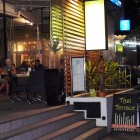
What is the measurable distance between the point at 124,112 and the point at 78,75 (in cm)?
184

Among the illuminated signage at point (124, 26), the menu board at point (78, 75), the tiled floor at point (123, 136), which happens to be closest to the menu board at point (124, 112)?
the tiled floor at point (123, 136)

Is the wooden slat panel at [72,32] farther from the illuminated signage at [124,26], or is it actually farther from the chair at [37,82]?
the illuminated signage at [124,26]

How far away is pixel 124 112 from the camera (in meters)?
9.44

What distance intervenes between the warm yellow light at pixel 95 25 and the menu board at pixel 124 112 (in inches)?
127

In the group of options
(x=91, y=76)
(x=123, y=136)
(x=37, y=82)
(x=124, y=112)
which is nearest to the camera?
(x=123, y=136)

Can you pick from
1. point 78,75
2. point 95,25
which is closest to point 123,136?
point 78,75

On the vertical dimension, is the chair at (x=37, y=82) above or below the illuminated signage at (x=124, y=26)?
below

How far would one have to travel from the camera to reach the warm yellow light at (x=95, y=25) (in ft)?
40.0

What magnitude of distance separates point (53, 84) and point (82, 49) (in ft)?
10.4

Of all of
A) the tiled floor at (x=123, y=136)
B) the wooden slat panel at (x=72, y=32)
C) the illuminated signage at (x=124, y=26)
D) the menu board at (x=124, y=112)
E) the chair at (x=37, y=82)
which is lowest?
the tiled floor at (x=123, y=136)

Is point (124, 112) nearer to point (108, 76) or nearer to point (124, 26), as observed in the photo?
point (108, 76)

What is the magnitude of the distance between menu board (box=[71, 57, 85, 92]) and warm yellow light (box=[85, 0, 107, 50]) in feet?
7.01

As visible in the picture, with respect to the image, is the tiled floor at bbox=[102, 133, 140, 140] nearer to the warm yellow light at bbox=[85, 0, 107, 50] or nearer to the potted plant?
the potted plant

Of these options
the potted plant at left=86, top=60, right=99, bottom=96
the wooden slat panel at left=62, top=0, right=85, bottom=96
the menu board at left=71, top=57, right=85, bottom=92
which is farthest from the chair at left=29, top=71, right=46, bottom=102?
the potted plant at left=86, top=60, right=99, bottom=96
